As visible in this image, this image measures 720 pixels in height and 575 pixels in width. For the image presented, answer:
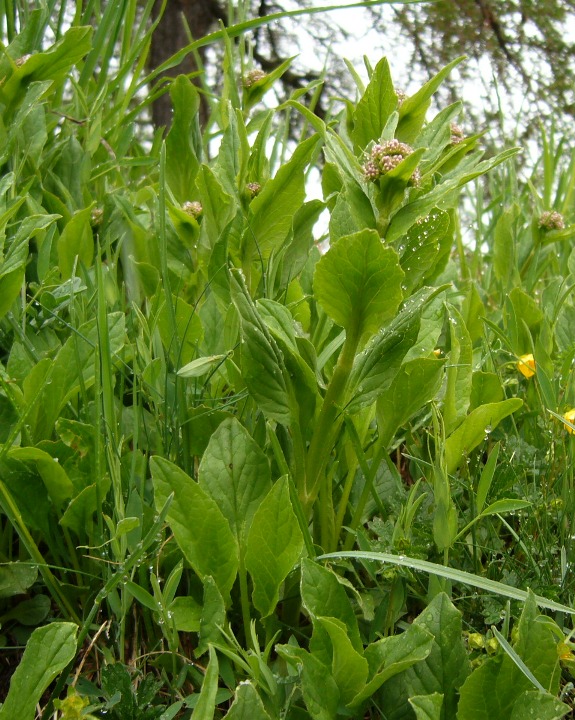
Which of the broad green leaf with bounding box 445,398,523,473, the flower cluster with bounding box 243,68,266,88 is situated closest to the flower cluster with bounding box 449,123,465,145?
the flower cluster with bounding box 243,68,266,88

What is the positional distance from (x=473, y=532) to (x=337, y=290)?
1.37 feet

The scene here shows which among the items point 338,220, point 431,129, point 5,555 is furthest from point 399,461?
point 5,555

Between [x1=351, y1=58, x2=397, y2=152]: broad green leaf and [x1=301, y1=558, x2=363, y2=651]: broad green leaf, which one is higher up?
[x1=351, y1=58, x2=397, y2=152]: broad green leaf

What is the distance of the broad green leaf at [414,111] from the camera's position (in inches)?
46.8

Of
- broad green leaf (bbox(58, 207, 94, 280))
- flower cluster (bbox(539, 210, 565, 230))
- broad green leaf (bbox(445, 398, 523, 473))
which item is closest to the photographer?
broad green leaf (bbox(445, 398, 523, 473))

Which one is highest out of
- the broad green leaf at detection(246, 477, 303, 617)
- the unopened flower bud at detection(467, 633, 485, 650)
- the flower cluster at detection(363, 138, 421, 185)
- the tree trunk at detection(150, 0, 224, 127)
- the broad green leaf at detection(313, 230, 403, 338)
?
the tree trunk at detection(150, 0, 224, 127)

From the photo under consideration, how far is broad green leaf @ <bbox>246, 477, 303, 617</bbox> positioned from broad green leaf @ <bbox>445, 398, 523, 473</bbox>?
12.2 inches

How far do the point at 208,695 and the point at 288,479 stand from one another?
281 mm

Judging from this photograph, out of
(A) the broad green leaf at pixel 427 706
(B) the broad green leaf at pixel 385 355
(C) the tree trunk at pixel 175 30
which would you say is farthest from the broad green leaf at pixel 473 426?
(C) the tree trunk at pixel 175 30

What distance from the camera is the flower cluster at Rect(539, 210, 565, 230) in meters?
1.89

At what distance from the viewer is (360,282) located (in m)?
0.99

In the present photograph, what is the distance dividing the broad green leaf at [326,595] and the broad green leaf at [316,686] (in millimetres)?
68

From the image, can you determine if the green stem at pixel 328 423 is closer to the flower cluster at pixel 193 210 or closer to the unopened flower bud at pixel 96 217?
the flower cluster at pixel 193 210

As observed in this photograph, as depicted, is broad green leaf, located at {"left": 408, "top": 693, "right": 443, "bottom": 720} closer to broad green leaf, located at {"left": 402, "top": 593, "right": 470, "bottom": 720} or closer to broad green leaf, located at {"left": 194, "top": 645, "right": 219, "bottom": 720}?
broad green leaf, located at {"left": 402, "top": 593, "right": 470, "bottom": 720}
